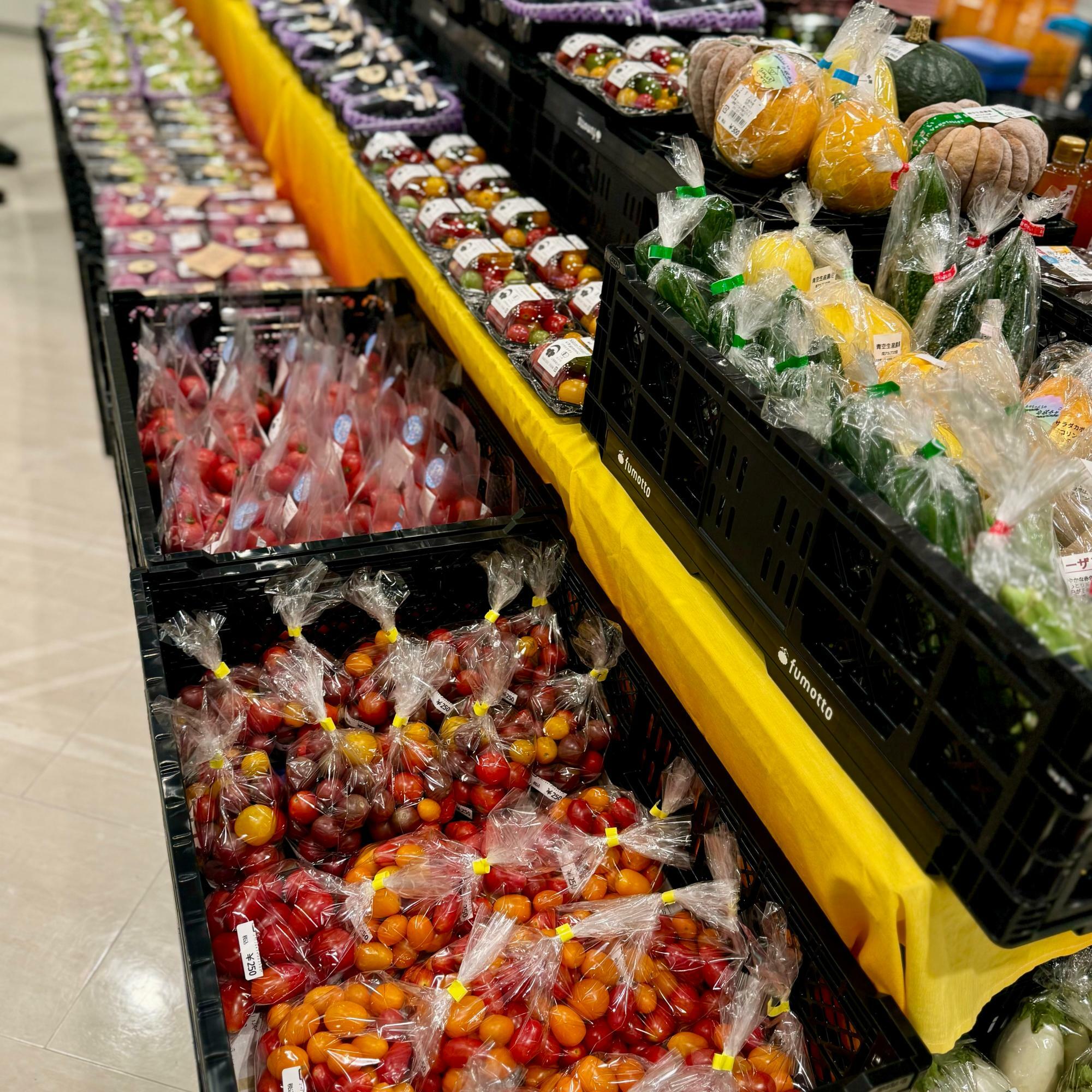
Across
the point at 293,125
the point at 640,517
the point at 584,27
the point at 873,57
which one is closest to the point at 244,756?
the point at 640,517

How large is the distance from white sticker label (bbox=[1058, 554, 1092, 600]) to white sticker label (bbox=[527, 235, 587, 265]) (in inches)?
56.5

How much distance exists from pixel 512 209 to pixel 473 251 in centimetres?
28

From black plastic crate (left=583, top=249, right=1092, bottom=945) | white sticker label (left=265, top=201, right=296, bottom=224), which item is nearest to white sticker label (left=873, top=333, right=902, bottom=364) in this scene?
black plastic crate (left=583, top=249, right=1092, bottom=945)

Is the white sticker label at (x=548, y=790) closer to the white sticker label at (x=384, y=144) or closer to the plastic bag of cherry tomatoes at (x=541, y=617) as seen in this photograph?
the plastic bag of cherry tomatoes at (x=541, y=617)

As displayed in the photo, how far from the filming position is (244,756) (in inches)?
59.2

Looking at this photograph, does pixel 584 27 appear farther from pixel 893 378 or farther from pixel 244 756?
pixel 244 756

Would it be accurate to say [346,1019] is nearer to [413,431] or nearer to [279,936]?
[279,936]

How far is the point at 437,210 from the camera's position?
2422mm

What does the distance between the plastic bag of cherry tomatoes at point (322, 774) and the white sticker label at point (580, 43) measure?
1.64m

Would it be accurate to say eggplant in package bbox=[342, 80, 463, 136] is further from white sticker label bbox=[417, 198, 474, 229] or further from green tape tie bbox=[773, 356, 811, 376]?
green tape tie bbox=[773, 356, 811, 376]

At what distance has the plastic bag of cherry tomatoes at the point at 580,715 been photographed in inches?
63.0

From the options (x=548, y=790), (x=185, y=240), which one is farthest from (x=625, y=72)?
(x=185, y=240)

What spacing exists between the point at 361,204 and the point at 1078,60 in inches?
193

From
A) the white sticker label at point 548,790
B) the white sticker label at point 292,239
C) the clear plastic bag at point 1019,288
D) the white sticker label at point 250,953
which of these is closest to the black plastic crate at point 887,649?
the white sticker label at point 548,790
